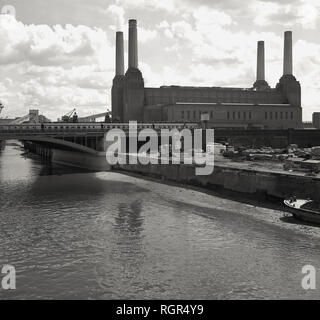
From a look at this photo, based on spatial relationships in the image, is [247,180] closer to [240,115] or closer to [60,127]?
[60,127]

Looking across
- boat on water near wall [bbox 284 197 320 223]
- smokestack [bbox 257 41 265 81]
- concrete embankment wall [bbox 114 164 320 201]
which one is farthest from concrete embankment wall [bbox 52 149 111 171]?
smokestack [bbox 257 41 265 81]

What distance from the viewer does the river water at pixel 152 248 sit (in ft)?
62.3

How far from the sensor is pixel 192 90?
12062cm

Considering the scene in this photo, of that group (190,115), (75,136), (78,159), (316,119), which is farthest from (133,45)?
(316,119)

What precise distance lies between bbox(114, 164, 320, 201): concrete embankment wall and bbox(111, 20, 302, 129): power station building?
140 ft

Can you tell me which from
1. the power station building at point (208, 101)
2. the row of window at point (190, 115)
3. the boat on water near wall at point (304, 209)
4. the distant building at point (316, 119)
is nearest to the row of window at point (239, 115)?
the power station building at point (208, 101)

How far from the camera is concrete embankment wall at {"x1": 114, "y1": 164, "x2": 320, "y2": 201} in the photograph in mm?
35969

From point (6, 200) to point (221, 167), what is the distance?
21359mm

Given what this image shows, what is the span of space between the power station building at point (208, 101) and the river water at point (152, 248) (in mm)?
61891

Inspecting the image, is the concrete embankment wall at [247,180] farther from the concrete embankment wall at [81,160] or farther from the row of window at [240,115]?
the row of window at [240,115]

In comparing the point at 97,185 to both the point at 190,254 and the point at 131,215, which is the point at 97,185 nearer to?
the point at 131,215

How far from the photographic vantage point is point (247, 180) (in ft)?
139

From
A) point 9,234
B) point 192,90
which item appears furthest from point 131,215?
point 192,90
